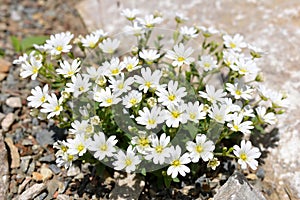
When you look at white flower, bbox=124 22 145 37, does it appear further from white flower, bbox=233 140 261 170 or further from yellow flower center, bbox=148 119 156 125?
white flower, bbox=233 140 261 170

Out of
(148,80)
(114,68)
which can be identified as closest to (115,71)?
(114,68)

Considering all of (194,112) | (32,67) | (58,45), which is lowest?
(194,112)

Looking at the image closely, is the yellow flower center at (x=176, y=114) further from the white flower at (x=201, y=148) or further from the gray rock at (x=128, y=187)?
the gray rock at (x=128, y=187)

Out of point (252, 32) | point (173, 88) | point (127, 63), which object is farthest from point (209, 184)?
point (252, 32)

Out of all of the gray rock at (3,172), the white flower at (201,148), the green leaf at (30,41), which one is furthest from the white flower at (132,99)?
the green leaf at (30,41)

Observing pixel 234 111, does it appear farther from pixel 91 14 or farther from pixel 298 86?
pixel 91 14

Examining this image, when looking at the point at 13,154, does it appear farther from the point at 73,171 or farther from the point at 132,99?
the point at 132,99

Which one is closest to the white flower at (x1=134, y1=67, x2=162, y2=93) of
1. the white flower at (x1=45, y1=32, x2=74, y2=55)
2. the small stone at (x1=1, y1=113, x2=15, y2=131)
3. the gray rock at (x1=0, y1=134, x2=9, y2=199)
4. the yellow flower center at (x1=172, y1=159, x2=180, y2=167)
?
the yellow flower center at (x1=172, y1=159, x2=180, y2=167)
